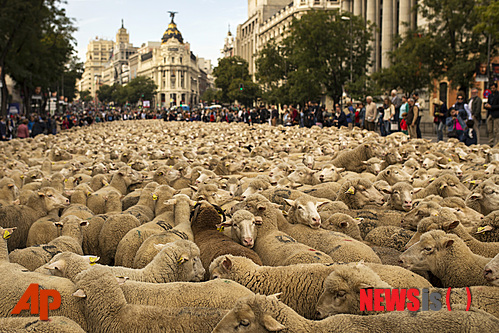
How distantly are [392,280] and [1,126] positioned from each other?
901 inches

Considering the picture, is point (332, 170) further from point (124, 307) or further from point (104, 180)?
point (124, 307)

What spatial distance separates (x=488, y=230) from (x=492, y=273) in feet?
4.14

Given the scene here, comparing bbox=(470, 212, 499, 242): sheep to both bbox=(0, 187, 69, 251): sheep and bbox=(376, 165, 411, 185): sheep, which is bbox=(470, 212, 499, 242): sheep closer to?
bbox=(376, 165, 411, 185): sheep

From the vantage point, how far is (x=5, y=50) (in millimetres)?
26641

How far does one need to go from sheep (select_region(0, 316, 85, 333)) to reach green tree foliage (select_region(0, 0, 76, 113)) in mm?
22326

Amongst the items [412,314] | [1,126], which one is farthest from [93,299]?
[1,126]

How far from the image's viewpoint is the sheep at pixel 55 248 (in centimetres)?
453

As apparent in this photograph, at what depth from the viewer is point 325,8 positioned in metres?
72.4

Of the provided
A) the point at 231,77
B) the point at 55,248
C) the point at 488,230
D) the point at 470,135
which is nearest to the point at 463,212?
the point at 488,230

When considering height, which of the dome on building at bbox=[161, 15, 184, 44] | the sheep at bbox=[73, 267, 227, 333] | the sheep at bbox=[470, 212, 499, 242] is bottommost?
the sheep at bbox=[73, 267, 227, 333]

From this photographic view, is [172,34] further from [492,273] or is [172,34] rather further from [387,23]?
[492,273]

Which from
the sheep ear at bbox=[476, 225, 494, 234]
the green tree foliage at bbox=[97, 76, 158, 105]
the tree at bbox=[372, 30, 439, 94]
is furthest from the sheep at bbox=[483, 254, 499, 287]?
the green tree foliage at bbox=[97, 76, 158, 105]

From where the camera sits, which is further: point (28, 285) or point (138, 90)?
point (138, 90)

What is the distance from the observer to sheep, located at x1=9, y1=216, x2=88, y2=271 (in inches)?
178
